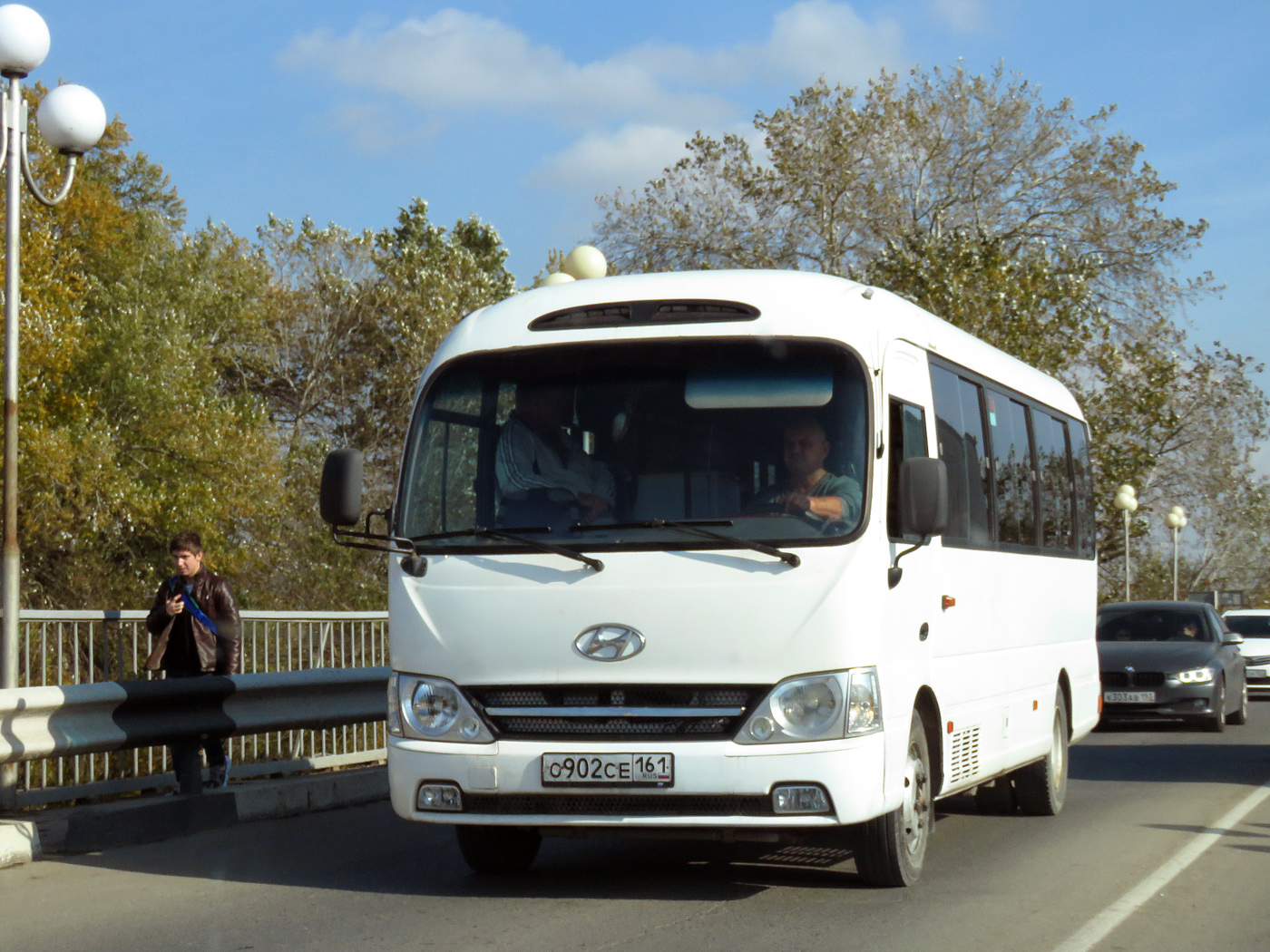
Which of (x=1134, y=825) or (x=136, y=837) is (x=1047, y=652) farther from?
(x=136, y=837)

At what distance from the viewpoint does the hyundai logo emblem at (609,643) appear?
7254mm

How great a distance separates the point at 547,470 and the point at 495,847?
1.92 meters

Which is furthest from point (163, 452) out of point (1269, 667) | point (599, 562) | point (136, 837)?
point (599, 562)

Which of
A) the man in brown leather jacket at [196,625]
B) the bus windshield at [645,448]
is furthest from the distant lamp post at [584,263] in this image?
the bus windshield at [645,448]

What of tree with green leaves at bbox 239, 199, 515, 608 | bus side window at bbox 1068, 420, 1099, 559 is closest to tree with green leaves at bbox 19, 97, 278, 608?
tree with green leaves at bbox 239, 199, 515, 608

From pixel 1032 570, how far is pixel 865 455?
3.77 metres

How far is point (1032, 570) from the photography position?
10.9 meters

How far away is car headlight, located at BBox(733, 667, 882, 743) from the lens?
7.10 m

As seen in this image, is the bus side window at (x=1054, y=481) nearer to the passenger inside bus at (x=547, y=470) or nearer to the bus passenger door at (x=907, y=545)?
the bus passenger door at (x=907, y=545)

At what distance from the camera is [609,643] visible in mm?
7281

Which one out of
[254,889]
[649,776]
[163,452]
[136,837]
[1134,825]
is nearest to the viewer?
[649,776]

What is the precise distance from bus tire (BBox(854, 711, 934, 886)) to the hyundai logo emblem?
134 centimetres

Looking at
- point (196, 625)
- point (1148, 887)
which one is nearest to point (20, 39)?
point (196, 625)

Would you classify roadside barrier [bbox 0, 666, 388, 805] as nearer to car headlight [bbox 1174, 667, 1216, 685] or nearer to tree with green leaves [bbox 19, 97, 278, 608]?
car headlight [bbox 1174, 667, 1216, 685]
